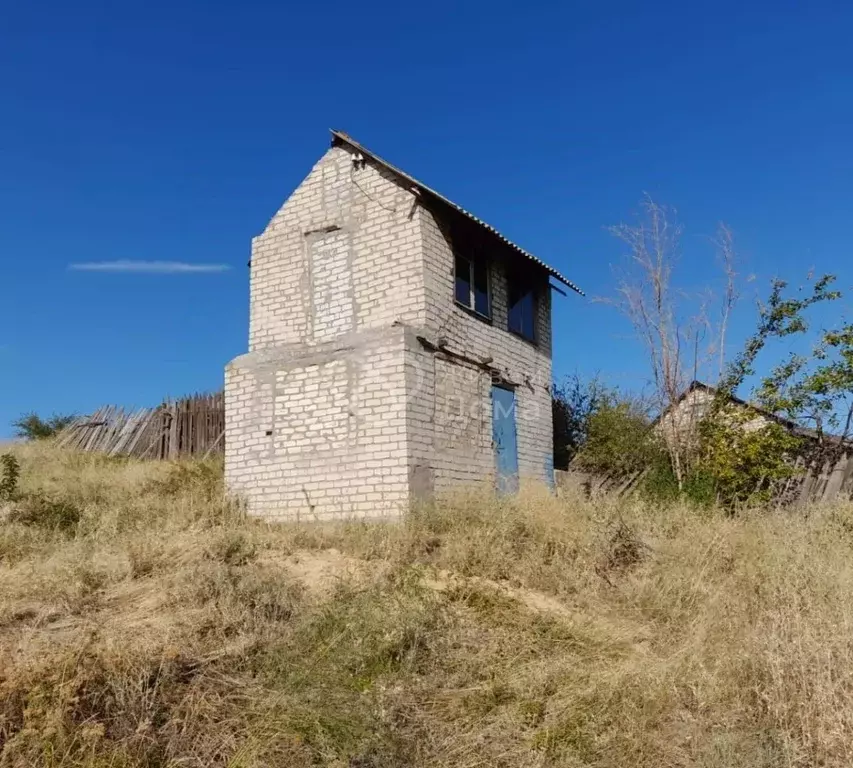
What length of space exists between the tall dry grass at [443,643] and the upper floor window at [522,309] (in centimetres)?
459

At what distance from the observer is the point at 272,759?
140 inches

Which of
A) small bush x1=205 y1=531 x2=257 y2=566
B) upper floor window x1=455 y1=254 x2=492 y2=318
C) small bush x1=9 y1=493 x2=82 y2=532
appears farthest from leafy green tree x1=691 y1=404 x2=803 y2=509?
small bush x1=9 y1=493 x2=82 y2=532

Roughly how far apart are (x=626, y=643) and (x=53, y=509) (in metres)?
7.35

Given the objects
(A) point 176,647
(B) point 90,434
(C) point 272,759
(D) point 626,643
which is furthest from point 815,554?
(B) point 90,434

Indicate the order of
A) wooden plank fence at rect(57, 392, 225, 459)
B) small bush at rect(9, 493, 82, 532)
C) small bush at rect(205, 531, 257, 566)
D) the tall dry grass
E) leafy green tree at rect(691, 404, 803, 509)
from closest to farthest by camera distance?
the tall dry grass < small bush at rect(205, 531, 257, 566) < small bush at rect(9, 493, 82, 532) < leafy green tree at rect(691, 404, 803, 509) < wooden plank fence at rect(57, 392, 225, 459)

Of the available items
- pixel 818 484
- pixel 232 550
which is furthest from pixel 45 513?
pixel 818 484

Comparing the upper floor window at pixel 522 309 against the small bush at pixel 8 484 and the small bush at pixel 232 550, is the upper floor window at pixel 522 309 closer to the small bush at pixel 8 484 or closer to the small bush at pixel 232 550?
the small bush at pixel 232 550

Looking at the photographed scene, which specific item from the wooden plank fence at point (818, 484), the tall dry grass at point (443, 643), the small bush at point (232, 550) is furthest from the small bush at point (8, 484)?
the wooden plank fence at point (818, 484)

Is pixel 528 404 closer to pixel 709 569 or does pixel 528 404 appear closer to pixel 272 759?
pixel 709 569

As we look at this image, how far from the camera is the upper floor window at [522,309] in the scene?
38.4 feet

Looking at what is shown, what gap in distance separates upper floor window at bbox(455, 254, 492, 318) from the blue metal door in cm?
131

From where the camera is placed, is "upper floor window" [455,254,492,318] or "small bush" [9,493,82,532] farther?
"upper floor window" [455,254,492,318]

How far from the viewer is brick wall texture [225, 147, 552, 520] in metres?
9.00

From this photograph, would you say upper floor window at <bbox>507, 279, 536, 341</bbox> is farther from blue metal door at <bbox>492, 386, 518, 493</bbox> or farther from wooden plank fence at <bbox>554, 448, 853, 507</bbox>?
wooden plank fence at <bbox>554, 448, 853, 507</bbox>
